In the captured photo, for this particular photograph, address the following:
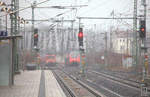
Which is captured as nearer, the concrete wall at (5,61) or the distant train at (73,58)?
the concrete wall at (5,61)

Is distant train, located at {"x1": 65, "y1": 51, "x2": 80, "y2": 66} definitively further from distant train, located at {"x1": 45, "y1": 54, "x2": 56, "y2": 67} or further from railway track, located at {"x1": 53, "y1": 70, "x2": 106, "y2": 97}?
railway track, located at {"x1": 53, "y1": 70, "x2": 106, "y2": 97}

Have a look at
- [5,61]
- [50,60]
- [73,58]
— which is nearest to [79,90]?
[5,61]

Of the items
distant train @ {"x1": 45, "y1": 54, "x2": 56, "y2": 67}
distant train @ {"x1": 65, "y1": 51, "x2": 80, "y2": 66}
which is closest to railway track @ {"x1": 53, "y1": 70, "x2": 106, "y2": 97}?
distant train @ {"x1": 65, "y1": 51, "x2": 80, "y2": 66}

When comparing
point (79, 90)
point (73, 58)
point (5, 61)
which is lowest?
point (79, 90)

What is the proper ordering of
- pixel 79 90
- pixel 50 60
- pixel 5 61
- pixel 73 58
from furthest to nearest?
pixel 50 60 < pixel 73 58 < pixel 79 90 < pixel 5 61

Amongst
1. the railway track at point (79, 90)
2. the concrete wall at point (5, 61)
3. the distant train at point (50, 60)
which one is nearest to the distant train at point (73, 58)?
the distant train at point (50, 60)

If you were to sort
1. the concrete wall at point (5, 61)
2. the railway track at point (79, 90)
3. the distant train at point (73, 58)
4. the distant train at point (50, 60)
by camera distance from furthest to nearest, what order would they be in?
the distant train at point (50, 60), the distant train at point (73, 58), the concrete wall at point (5, 61), the railway track at point (79, 90)

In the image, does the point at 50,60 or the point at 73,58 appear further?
the point at 50,60

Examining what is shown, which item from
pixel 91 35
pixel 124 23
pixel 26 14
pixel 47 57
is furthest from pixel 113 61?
pixel 26 14

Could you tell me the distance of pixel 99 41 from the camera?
63.5m

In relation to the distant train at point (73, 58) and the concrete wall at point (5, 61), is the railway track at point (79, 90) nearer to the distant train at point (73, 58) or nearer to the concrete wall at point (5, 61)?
the concrete wall at point (5, 61)

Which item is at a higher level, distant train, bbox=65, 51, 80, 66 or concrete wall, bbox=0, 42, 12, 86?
concrete wall, bbox=0, 42, 12, 86

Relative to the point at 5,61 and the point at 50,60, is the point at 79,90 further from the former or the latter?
the point at 50,60

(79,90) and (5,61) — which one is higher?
(5,61)
